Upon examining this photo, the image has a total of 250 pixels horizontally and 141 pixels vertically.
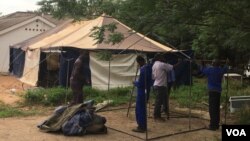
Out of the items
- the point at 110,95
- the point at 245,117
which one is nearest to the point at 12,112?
the point at 110,95

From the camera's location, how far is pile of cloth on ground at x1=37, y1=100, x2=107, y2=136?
9.05 meters

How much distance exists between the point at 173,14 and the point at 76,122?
12.4 ft

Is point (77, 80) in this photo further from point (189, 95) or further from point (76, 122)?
point (189, 95)

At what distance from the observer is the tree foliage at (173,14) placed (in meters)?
6.24

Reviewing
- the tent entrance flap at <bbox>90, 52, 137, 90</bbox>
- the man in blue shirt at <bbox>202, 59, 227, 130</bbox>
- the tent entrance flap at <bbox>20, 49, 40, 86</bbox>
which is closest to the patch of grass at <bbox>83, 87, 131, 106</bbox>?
the tent entrance flap at <bbox>90, 52, 137, 90</bbox>

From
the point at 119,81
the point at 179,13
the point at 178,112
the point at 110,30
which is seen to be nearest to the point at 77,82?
the point at 178,112

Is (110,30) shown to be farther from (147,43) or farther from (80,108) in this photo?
(147,43)

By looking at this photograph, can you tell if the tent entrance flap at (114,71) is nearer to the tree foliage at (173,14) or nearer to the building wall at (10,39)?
the tree foliage at (173,14)

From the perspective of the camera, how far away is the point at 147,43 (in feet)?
59.6

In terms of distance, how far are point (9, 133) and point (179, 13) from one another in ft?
16.0

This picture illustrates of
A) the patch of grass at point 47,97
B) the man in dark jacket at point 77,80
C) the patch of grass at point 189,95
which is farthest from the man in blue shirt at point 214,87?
the patch of grass at point 47,97

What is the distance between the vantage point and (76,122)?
9.08m

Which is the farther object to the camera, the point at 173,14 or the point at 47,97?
the point at 47,97

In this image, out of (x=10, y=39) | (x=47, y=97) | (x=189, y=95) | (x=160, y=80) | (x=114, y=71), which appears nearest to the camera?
(x=160, y=80)
